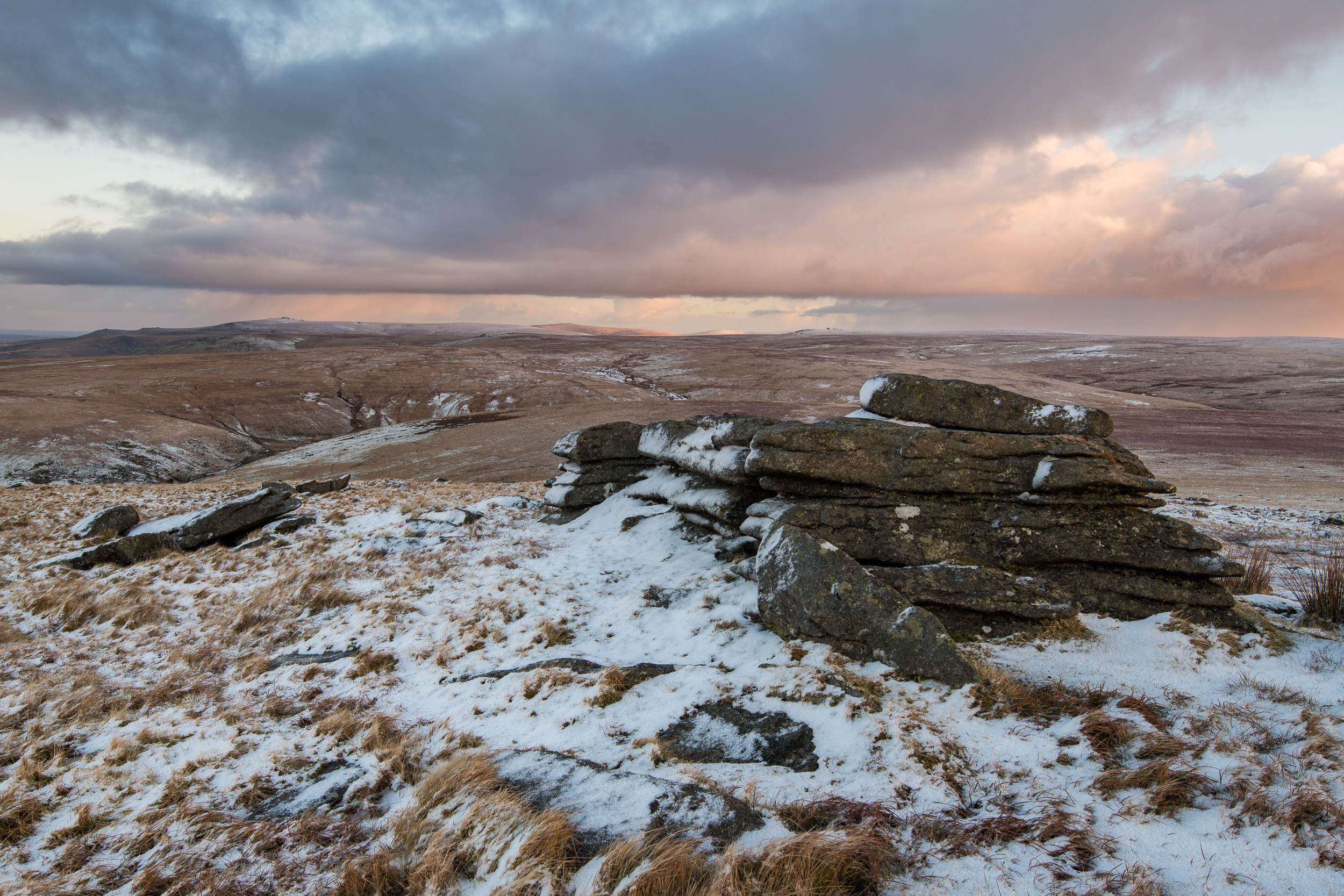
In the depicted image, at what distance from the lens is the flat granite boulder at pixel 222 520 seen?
18.0m

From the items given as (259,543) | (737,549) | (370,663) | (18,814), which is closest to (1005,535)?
(737,549)

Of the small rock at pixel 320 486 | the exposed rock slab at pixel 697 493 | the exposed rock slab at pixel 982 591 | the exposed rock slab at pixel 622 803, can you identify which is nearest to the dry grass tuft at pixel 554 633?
the exposed rock slab at pixel 622 803

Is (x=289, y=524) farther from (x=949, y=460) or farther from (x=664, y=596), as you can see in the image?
(x=949, y=460)

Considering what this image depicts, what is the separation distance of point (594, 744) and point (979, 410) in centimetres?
1022

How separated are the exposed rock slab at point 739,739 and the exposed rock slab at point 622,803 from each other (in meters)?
0.98

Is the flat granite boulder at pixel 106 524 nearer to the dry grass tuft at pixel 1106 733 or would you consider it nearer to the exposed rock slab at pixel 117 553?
the exposed rock slab at pixel 117 553

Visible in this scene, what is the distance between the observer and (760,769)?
22.5ft

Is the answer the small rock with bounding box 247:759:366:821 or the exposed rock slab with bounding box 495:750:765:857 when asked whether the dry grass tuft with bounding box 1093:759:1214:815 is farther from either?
the small rock with bounding box 247:759:366:821

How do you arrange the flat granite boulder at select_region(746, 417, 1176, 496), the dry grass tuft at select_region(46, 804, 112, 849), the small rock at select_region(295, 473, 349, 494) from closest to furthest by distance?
the dry grass tuft at select_region(46, 804, 112, 849)
the flat granite boulder at select_region(746, 417, 1176, 496)
the small rock at select_region(295, 473, 349, 494)

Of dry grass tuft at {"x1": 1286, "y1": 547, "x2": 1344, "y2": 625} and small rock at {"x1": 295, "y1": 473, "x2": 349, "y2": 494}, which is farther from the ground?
dry grass tuft at {"x1": 1286, "y1": 547, "x2": 1344, "y2": 625}

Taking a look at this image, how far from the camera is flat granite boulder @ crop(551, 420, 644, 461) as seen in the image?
2097 centimetres

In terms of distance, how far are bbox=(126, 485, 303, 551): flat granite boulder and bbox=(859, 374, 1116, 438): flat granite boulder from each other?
18.9 metres

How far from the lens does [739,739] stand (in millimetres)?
7477

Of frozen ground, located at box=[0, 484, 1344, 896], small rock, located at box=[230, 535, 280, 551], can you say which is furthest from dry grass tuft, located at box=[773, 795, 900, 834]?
small rock, located at box=[230, 535, 280, 551]
